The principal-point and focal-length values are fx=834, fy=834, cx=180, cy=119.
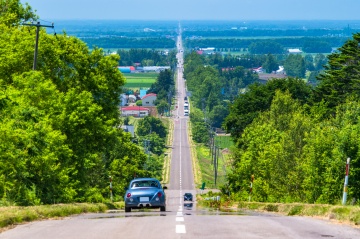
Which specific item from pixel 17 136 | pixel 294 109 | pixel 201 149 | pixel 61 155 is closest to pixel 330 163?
pixel 61 155

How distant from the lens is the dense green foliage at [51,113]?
34219 millimetres

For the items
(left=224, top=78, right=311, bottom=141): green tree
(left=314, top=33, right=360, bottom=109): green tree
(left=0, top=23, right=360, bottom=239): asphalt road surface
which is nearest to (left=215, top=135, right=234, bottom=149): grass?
Answer: (left=224, top=78, right=311, bottom=141): green tree

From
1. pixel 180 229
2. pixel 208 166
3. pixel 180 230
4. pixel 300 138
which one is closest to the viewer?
pixel 180 230

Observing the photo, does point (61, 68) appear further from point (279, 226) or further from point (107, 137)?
point (279, 226)

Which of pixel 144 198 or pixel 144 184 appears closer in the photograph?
pixel 144 198

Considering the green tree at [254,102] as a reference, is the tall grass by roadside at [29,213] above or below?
above

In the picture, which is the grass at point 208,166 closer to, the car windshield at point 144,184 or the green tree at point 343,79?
the green tree at point 343,79

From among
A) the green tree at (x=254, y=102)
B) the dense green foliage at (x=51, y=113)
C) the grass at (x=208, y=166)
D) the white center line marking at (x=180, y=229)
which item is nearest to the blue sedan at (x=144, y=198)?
the dense green foliage at (x=51, y=113)

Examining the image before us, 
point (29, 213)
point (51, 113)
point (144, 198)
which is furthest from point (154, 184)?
point (51, 113)

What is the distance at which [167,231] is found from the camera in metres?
17.1

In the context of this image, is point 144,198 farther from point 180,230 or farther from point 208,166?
point 208,166

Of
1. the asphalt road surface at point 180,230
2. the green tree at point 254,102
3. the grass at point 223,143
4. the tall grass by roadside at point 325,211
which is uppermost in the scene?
the asphalt road surface at point 180,230

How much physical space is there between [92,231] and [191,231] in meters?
2.12

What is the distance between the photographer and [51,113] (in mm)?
48594
